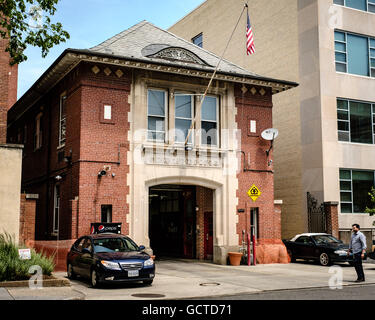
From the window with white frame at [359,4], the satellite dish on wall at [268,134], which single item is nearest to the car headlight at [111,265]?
the satellite dish on wall at [268,134]

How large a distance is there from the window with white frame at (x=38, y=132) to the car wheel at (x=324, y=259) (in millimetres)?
14430

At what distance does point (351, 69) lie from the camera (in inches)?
1063

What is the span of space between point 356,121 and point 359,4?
6835 mm

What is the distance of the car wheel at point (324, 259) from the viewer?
20344 millimetres

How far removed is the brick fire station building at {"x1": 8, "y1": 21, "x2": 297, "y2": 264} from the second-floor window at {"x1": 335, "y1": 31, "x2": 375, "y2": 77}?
6118 mm

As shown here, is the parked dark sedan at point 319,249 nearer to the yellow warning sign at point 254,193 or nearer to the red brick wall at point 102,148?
the yellow warning sign at point 254,193

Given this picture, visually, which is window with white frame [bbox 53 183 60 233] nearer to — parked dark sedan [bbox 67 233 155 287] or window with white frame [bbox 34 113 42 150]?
window with white frame [bbox 34 113 42 150]

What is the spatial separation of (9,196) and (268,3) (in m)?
20.4

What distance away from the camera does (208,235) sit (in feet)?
74.7

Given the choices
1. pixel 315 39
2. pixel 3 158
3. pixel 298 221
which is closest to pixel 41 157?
pixel 3 158

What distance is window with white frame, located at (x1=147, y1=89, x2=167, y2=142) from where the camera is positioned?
20.5m

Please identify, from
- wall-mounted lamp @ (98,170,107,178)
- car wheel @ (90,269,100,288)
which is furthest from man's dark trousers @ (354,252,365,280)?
wall-mounted lamp @ (98,170,107,178)

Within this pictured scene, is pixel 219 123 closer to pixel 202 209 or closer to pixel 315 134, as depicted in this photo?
pixel 202 209

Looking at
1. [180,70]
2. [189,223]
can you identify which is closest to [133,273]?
[180,70]
